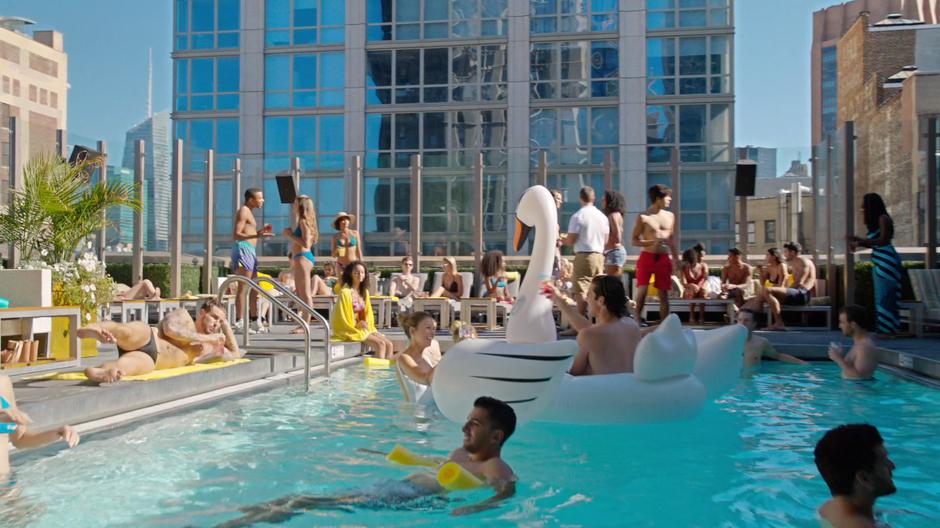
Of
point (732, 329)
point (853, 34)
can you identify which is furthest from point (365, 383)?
point (853, 34)

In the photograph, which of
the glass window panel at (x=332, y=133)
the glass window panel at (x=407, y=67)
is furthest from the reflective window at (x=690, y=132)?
the glass window panel at (x=332, y=133)

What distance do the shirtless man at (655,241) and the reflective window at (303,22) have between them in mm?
20664

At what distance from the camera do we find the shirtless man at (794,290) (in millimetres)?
12539

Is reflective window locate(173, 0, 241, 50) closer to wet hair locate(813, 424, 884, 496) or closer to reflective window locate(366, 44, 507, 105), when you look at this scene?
reflective window locate(366, 44, 507, 105)

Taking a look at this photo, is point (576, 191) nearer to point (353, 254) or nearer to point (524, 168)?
point (524, 168)

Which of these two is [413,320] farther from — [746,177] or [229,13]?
[229,13]

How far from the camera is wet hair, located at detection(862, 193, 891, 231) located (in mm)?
10617

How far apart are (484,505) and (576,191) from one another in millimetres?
21962

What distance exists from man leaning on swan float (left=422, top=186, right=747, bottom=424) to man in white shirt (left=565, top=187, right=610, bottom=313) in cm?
376

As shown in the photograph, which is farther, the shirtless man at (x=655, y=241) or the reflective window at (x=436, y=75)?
the reflective window at (x=436, y=75)

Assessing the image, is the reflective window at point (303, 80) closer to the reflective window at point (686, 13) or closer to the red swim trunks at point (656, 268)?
the reflective window at point (686, 13)

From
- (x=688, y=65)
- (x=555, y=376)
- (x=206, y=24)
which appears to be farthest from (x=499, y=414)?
(x=206, y=24)

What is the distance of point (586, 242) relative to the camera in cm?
991

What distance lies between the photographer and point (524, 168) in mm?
24297
